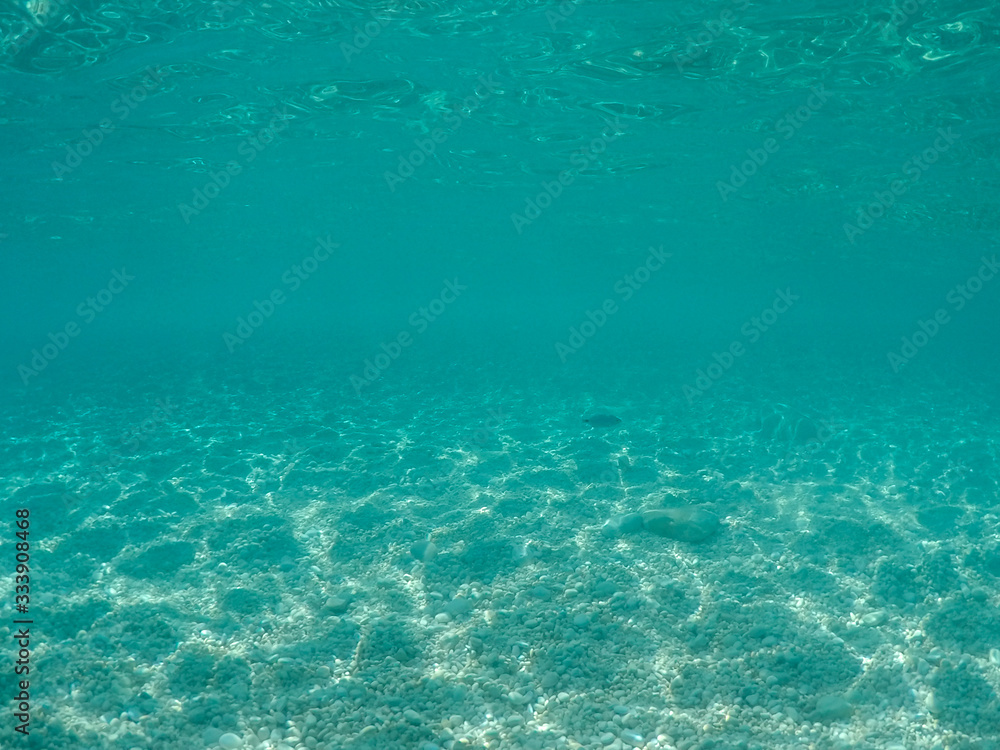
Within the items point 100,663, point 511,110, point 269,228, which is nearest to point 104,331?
point 269,228

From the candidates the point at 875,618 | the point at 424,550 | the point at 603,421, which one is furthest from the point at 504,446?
the point at 875,618

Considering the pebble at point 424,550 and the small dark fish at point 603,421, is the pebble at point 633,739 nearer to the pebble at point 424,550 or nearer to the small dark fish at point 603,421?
the pebble at point 424,550

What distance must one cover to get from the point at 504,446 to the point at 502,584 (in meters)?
5.38

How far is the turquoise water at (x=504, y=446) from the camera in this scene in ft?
21.3

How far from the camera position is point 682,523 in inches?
384

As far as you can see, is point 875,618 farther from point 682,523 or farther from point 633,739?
point 633,739

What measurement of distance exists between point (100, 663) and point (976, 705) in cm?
969

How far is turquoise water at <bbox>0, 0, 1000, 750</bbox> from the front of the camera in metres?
6.49

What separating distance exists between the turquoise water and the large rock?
0.07 metres

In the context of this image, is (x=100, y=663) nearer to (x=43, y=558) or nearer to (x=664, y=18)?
(x=43, y=558)

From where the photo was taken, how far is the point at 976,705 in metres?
6.36

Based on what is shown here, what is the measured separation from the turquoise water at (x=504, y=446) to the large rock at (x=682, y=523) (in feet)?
0.23

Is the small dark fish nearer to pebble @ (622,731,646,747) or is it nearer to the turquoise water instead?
the turquoise water

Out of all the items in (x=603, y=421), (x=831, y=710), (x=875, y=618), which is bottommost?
(x=603, y=421)
